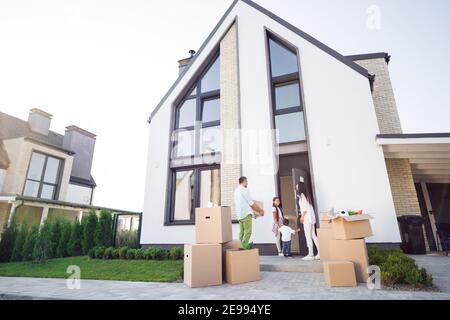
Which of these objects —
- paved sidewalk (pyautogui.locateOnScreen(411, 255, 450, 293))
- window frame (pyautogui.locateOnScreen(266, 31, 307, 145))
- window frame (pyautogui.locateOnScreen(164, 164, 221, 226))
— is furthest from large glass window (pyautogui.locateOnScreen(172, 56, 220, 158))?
paved sidewalk (pyautogui.locateOnScreen(411, 255, 450, 293))

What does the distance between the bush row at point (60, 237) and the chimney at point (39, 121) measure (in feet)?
32.7

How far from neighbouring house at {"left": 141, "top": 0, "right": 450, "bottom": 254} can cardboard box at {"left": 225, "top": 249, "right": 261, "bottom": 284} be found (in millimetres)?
2813

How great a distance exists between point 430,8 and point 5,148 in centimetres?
2035

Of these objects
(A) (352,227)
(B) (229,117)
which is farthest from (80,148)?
(A) (352,227)

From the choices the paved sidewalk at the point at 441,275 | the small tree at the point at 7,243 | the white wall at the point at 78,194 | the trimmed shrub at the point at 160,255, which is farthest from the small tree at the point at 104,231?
the white wall at the point at 78,194

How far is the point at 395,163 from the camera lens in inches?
276

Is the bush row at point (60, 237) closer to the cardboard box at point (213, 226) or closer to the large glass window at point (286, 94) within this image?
the cardboard box at point (213, 226)

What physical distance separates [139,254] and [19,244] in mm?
5086

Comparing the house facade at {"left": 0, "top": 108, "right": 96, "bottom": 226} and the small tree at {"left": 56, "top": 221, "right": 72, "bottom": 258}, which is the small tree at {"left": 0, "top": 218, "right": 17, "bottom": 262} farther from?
the house facade at {"left": 0, "top": 108, "right": 96, "bottom": 226}

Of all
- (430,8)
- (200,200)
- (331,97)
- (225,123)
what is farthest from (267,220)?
(430,8)

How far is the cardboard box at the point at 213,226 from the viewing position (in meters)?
3.77

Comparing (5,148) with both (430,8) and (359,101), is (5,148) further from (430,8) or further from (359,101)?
(430,8)

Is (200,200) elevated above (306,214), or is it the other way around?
(200,200)

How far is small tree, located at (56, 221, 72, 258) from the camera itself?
7.86m
